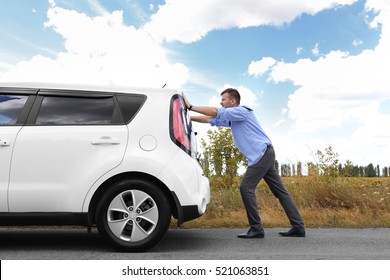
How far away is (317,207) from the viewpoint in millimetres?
8703

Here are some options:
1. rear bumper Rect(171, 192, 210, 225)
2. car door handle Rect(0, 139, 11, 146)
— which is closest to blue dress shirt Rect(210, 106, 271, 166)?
rear bumper Rect(171, 192, 210, 225)

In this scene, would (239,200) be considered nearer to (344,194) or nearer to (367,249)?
(344,194)

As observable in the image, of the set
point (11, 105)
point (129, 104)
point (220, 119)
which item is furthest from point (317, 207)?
point (11, 105)

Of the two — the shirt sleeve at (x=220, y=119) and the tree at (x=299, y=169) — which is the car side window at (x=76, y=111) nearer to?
the shirt sleeve at (x=220, y=119)

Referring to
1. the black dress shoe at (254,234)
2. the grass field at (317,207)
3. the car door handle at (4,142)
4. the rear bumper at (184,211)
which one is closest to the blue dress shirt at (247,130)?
the black dress shoe at (254,234)

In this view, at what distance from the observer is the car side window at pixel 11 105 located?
556 centimetres

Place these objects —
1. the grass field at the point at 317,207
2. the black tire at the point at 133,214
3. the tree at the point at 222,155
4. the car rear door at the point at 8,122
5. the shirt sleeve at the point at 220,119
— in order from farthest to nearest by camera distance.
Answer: the tree at the point at 222,155, the grass field at the point at 317,207, the shirt sleeve at the point at 220,119, the car rear door at the point at 8,122, the black tire at the point at 133,214

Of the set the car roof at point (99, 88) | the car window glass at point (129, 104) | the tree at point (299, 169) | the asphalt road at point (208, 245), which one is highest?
the car roof at point (99, 88)

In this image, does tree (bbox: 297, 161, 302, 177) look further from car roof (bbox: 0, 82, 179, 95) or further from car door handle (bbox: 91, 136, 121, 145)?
car door handle (bbox: 91, 136, 121, 145)

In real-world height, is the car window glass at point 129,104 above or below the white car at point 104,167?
above

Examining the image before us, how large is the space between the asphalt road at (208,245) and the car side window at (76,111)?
4.41ft

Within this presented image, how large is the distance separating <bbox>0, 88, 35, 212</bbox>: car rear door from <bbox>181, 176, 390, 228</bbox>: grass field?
2.75 metres

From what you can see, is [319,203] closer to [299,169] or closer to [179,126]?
[299,169]

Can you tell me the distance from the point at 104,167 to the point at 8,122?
3.81 feet
